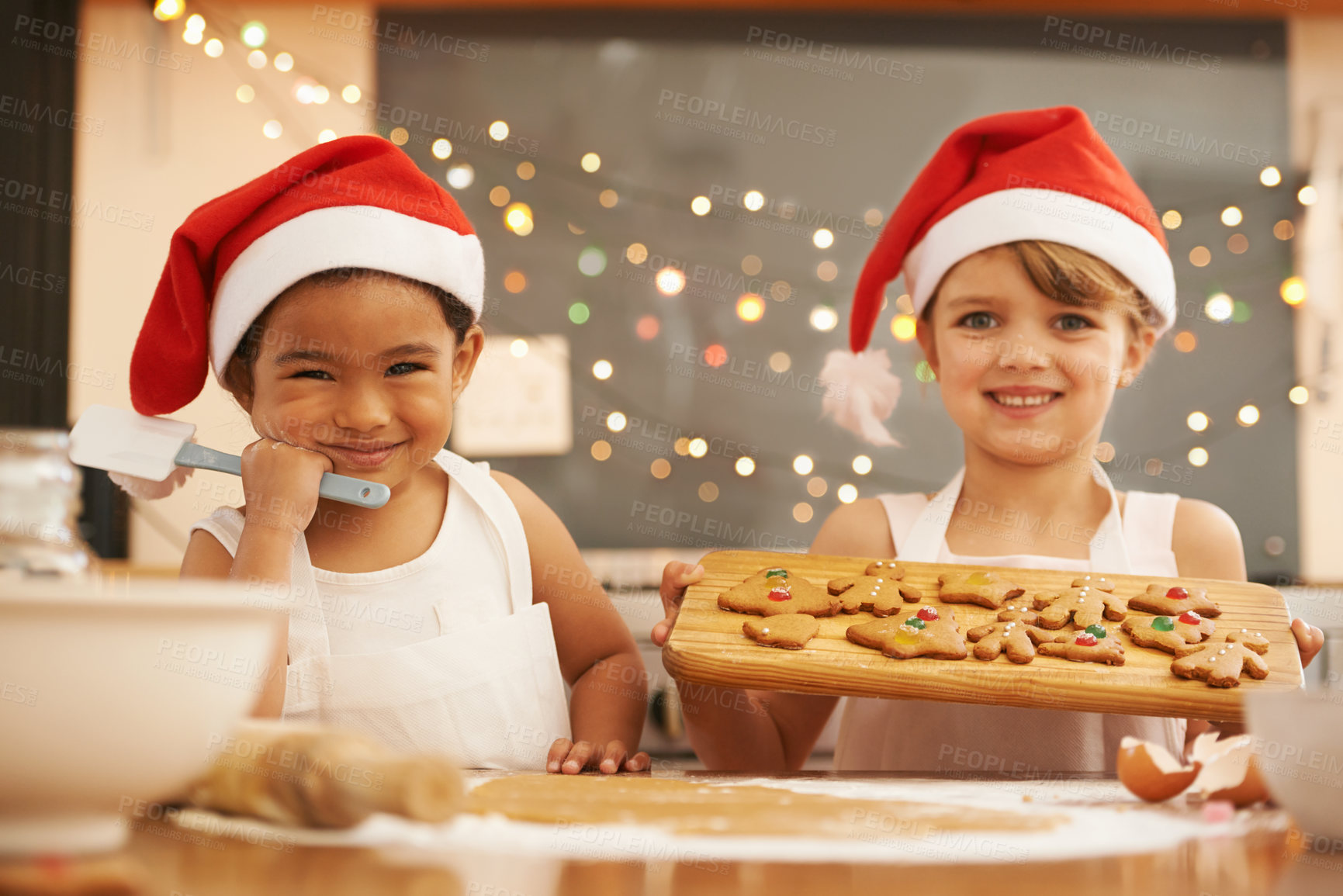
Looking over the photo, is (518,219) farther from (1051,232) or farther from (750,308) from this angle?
(1051,232)

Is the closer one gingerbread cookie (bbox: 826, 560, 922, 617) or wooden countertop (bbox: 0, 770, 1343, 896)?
wooden countertop (bbox: 0, 770, 1343, 896)

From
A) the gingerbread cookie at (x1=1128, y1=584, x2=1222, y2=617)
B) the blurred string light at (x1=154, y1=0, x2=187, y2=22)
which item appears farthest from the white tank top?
the blurred string light at (x1=154, y1=0, x2=187, y2=22)

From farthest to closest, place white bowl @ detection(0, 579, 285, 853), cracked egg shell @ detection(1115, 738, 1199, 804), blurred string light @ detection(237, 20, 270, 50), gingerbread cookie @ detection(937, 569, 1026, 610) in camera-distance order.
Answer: blurred string light @ detection(237, 20, 270, 50) → gingerbread cookie @ detection(937, 569, 1026, 610) → cracked egg shell @ detection(1115, 738, 1199, 804) → white bowl @ detection(0, 579, 285, 853)

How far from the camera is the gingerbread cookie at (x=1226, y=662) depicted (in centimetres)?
81

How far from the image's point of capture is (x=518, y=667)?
106 cm

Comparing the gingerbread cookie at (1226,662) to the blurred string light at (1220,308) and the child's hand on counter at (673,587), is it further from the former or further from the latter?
the blurred string light at (1220,308)

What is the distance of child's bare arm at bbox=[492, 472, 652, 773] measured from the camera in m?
1.10

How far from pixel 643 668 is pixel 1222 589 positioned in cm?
59

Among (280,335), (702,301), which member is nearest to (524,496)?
(280,335)

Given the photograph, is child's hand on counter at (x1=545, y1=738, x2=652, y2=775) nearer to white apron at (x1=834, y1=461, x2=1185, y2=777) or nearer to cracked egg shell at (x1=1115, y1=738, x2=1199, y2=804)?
white apron at (x1=834, y1=461, x2=1185, y2=777)

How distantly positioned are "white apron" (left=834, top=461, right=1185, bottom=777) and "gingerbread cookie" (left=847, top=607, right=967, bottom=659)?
0.24m

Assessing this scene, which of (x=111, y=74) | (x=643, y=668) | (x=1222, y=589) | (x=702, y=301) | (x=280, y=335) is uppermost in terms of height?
(x=111, y=74)

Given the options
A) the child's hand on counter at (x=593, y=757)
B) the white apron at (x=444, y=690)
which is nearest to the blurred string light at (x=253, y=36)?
the white apron at (x=444, y=690)

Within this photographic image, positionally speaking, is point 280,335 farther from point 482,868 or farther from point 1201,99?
point 1201,99
